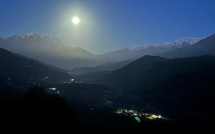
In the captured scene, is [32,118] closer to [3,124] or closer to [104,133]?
[3,124]

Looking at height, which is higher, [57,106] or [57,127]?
[57,106]

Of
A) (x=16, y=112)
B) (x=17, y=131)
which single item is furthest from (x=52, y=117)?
(x=17, y=131)

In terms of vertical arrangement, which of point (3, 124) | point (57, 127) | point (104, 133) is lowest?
point (104, 133)

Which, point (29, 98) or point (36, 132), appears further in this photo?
point (29, 98)

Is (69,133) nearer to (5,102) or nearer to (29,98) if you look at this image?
(29,98)

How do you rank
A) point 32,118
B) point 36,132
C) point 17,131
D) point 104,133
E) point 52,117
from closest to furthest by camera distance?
point 17,131, point 36,132, point 32,118, point 52,117, point 104,133

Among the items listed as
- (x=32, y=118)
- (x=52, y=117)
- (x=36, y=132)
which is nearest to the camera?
(x=36, y=132)

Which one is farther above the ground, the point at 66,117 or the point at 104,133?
the point at 66,117

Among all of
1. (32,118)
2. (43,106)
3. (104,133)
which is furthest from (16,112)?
A: (104,133)

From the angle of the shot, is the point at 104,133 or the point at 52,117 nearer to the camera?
the point at 52,117
